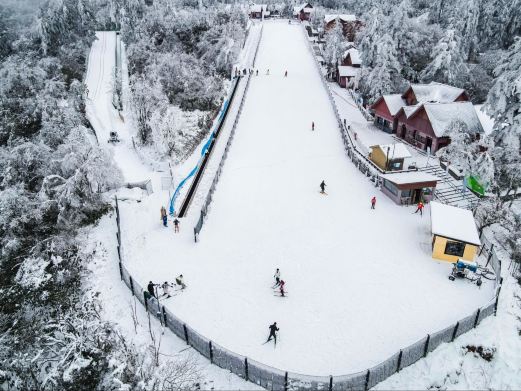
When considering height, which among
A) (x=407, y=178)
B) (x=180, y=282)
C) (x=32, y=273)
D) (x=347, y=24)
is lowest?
(x=32, y=273)

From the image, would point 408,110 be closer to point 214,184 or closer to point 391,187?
point 391,187

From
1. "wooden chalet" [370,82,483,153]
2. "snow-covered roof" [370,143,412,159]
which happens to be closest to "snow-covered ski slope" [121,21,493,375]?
"snow-covered roof" [370,143,412,159]

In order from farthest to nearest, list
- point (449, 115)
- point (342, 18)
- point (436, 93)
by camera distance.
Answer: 1. point (342, 18)
2. point (436, 93)
3. point (449, 115)

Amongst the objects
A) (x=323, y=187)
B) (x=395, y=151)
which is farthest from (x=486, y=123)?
(x=323, y=187)

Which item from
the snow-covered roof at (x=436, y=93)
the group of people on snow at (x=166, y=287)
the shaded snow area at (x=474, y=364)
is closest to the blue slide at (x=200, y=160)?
the group of people on snow at (x=166, y=287)

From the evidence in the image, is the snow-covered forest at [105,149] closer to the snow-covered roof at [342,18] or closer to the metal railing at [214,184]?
the metal railing at [214,184]

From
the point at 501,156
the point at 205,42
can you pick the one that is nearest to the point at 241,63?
the point at 205,42
